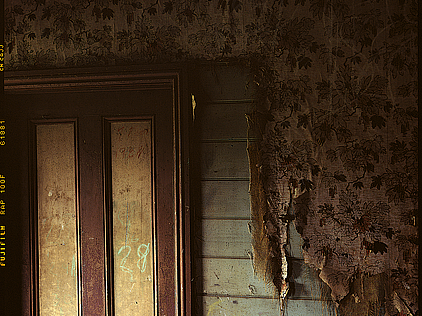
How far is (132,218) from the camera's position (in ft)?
4.86

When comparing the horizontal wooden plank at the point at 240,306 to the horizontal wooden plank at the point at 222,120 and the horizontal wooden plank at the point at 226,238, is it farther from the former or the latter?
the horizontal wooden plank at the point at 222,120

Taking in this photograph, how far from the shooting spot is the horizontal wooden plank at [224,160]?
137cm

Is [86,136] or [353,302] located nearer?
[353,302]

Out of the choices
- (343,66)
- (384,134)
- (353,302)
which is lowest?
(353,302)

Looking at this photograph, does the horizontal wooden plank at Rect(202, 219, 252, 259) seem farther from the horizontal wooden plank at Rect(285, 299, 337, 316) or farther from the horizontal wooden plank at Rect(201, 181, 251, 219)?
the horizontal wooden plank at Rect(285, 299, 337, 316)

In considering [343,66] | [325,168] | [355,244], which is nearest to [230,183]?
[325,168]

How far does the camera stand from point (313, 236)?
4.39 feet

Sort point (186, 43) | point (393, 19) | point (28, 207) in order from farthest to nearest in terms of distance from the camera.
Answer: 1. point (28, 207)
2. point (186, 43)
3. point (393, 19)

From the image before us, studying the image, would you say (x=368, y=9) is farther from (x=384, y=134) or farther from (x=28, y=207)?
(x=28, y=207)

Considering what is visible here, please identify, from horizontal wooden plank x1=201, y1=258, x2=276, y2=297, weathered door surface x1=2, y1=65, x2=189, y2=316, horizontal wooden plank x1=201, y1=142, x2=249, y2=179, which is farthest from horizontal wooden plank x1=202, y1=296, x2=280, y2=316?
horizontal wooden plank x1=201, y1=142, x2=249, y2=179

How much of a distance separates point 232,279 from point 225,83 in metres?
0.92

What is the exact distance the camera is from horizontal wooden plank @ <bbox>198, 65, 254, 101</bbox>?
4.47ft

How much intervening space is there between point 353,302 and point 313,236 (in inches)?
13.1

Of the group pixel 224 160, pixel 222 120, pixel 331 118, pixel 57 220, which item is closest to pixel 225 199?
pixel 224 160
